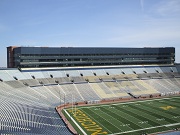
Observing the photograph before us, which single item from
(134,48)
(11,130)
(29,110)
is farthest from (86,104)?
(134,48)

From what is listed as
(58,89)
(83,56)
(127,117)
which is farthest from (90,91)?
(127,117)

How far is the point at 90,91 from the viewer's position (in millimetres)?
65438

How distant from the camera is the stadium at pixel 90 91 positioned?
39.7 m

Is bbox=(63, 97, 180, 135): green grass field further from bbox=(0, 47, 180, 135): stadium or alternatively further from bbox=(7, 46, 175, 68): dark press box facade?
bbox=(7, 46, 175, 68): dark press box facade

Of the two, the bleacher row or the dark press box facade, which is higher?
the dark press box facade

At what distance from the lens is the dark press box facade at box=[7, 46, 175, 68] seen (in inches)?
2872

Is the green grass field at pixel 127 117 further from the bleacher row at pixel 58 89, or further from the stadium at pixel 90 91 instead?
the bleacher row at pixel 58 89

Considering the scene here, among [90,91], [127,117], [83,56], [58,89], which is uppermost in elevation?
[83,56]

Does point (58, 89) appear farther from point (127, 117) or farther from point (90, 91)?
point (127, 117)

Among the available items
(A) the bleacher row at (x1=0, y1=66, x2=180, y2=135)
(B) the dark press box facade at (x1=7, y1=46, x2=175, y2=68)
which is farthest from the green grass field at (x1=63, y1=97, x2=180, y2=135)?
(B) the dark press box facade at (x1=7, y1=46, x2=175, y2=68)

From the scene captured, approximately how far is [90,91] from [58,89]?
8.61m

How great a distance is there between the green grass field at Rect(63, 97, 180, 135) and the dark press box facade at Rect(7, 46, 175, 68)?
998 inches

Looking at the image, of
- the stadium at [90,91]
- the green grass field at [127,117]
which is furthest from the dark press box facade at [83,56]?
the green grass field at [127,117]

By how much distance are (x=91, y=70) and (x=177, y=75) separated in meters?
30.3
